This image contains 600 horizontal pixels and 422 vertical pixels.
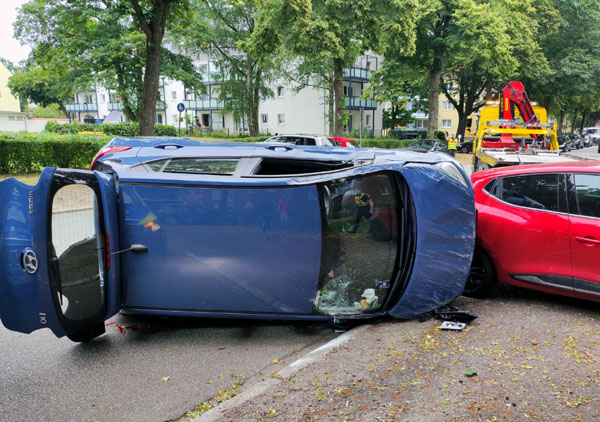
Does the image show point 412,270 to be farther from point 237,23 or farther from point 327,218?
point 237,23

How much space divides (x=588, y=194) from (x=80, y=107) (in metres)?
83.4

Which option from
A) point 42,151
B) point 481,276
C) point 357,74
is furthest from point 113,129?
point 481,276

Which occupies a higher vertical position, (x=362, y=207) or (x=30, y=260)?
(x=362, y=207)

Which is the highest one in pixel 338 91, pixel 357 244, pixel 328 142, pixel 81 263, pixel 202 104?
pixel 202 104

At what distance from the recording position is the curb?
3092 mm

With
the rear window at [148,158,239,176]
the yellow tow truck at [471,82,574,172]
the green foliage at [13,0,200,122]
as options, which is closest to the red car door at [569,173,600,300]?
the rear window at [148,158,239,176]

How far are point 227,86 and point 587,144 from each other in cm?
4048

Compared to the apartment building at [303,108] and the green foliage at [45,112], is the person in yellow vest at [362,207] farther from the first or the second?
the green foliage at [45,112]

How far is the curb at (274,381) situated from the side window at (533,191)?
235 centimetres

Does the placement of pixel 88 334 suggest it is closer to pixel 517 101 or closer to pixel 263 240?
pixel 263 240

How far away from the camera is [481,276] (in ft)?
17.1

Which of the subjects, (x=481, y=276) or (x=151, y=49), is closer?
(x=481, y=276)

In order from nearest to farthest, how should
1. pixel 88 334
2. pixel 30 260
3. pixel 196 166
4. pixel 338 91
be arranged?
pixel 30 260, pixel 88 334, pixel 196 166, pixel 338 91

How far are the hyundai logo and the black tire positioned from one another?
2.71ft
